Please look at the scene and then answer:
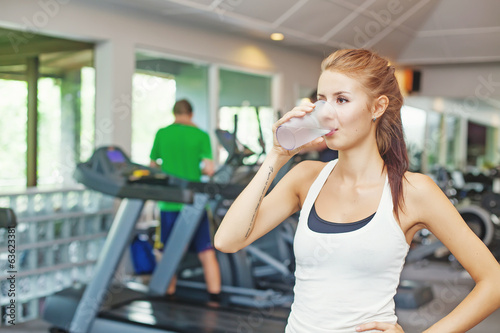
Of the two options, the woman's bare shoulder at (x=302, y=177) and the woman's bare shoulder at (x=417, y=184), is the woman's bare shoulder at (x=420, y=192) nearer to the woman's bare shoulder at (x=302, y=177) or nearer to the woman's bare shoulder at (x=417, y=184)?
the woman's bare shoulder at (x=417, y=184)

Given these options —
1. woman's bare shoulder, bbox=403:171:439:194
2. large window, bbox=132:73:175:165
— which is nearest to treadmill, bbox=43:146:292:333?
Result: large window, bbox=132:73:175:165

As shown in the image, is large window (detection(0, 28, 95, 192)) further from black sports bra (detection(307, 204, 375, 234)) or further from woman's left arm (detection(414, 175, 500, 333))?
woman's left arm (detection(414, 175, 500, 333))

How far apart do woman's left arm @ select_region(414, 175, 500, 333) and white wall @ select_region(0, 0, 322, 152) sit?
11.5 ft

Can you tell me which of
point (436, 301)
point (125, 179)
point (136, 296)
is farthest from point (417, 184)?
point (436, 301)

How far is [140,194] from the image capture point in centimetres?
308

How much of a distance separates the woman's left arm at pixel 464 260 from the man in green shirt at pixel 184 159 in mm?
2891

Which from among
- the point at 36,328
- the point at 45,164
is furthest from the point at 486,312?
the point at 45,164

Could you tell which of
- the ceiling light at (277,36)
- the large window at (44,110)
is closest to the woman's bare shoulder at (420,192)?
the large window at (44,110)

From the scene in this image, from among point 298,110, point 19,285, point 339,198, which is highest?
point 298,110

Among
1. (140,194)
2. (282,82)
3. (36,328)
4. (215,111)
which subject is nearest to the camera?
(140,194)

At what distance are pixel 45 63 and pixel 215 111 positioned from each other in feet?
6.54

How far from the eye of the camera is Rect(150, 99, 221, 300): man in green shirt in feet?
12.9

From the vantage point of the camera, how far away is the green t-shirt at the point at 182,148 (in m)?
4.11

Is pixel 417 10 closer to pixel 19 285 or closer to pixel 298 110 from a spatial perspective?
pixel 19 285
